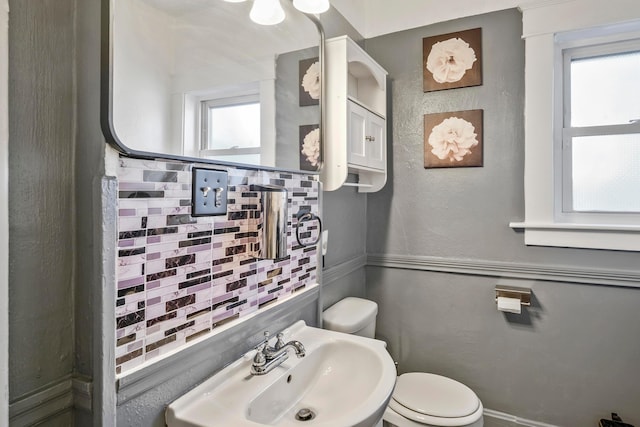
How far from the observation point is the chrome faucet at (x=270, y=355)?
3.04ft

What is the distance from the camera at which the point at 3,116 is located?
0.55 m

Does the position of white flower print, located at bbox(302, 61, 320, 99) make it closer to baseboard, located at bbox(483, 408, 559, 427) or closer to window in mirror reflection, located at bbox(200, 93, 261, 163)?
window in mirror reflection, located at bbox(200, 93, 261, 163)

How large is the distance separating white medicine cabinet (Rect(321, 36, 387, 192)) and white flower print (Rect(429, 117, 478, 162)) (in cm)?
30

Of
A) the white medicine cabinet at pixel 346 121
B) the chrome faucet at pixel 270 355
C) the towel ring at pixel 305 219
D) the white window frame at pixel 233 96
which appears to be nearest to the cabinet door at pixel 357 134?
the white medicine cabinet at pixel 346 121

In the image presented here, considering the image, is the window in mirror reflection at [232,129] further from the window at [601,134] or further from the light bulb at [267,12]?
the window at [601,134]

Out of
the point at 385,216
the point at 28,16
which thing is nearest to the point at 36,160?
the point at 28,16

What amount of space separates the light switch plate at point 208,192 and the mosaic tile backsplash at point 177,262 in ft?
0.05

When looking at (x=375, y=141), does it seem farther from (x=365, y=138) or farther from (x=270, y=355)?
(x=270, y=355)

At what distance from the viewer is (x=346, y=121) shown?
4.62ft

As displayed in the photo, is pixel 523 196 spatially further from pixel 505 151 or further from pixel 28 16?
pixel 28 16

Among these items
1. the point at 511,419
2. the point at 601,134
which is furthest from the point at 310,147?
the point at 511,419

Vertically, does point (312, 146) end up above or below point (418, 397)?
above

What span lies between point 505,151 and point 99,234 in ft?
5.52

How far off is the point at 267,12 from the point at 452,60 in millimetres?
1045
